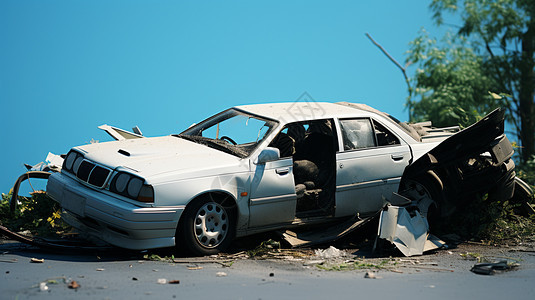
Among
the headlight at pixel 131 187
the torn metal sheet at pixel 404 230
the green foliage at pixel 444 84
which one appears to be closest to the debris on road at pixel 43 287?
the headlight at pixel 131 187

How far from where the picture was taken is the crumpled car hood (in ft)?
22.6

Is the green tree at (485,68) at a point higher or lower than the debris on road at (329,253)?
higher

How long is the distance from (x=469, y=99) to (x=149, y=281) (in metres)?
22.6

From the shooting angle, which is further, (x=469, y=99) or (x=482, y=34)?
(x=482, y=34)

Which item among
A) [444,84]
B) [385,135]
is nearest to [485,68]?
[444,84]

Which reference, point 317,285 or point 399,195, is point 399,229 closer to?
point 399,195

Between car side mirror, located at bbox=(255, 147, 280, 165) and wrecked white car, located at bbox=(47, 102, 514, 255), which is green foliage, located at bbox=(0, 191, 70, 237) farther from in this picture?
car side mirror, located at bbox=(255, 147, 280, 165)

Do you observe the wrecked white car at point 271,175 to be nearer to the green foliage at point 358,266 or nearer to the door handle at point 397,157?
the door handle at point 397,157

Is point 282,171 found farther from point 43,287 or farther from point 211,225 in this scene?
point 43,287

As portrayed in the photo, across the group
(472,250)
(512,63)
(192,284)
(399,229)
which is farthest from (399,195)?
(512,63)

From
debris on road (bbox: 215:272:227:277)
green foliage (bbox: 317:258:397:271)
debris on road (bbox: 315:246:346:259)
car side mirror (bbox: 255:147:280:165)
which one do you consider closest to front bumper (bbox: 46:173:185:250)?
debris on road (bbox: 215:272:227:277)

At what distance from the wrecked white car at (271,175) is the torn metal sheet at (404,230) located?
1.01 ft

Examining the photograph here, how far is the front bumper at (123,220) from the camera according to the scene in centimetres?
661

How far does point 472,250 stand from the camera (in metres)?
8.35
